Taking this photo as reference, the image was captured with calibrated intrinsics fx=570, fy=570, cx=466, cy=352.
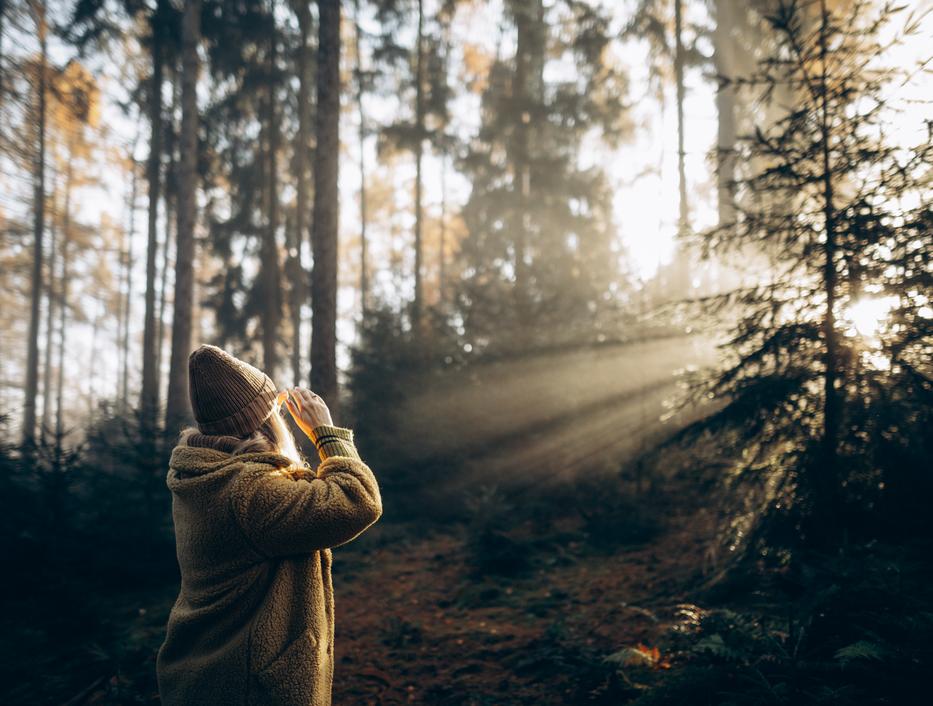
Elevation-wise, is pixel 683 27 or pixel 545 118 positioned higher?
pixel 683 27

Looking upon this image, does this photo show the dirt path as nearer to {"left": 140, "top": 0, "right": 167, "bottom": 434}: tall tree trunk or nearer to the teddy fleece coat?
the teddy fleece coat

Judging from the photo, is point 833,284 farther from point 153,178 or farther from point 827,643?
point 153,178

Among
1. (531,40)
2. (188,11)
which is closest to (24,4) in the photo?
(188,11)

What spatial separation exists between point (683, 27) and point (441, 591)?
17090 mm

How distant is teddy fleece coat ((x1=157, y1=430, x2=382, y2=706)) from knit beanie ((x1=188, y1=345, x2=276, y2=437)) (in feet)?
0.36

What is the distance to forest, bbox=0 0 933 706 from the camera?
4535mm

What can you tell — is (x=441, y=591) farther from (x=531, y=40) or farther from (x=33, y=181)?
(x=33, y=181)

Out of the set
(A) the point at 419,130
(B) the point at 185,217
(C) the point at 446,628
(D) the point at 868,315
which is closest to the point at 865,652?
(D) the point at 868,315

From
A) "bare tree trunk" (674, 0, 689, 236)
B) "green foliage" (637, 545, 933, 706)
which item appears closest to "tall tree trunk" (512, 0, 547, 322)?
"bare tree trunk" (674, 0, 689, 236)

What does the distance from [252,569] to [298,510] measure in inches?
11.6

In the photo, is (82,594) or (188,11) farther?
(188,11)

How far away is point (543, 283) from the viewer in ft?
47.1

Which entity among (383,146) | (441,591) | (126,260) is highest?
(383,146)

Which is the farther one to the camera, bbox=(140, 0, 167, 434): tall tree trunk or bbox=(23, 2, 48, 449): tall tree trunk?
bbox=(23, 2, 48, 449): tall tree trunk
